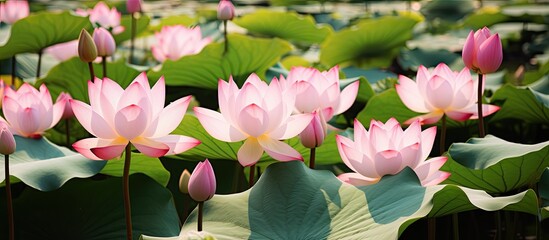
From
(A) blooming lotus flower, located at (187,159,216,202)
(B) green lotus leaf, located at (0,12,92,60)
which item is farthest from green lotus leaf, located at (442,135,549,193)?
(B) green lotus leaf, located at (0,12,92,60)

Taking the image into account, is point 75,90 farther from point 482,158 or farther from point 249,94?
point 482,158

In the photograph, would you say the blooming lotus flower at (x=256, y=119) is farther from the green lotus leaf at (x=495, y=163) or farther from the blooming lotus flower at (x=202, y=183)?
the green lotus leaf at (x=495, y=163)

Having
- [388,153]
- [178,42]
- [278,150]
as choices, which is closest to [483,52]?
[388,153]

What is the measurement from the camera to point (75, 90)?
2188 mm

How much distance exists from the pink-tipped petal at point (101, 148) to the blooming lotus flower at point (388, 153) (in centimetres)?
38

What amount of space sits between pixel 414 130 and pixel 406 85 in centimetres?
38

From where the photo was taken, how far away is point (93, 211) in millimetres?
1499

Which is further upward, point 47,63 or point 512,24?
point 47,63

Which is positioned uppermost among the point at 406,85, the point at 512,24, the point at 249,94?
the point at 249,94

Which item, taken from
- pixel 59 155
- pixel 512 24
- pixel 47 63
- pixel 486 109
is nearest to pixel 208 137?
pixel 59 155

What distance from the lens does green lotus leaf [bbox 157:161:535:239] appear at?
1.16m

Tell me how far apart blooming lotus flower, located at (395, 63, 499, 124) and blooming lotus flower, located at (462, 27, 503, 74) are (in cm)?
5

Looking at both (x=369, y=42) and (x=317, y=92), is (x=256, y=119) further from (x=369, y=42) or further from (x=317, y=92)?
(x=369, y=42)

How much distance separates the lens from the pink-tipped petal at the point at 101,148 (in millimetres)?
1195
